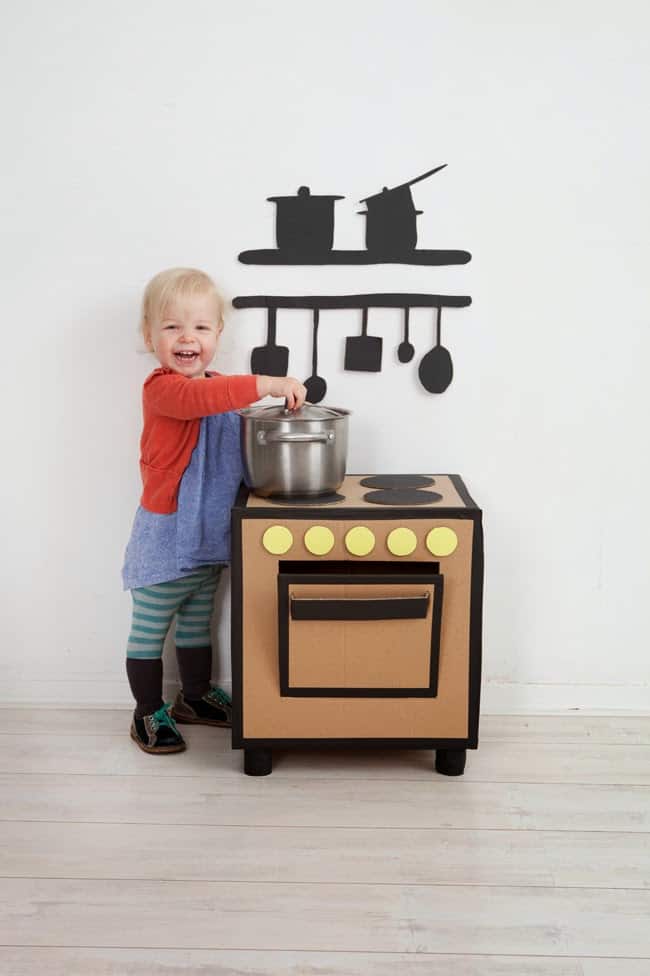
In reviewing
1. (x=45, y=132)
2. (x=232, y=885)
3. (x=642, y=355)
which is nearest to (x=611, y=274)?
(x=642, y=355)

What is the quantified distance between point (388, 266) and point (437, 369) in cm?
23

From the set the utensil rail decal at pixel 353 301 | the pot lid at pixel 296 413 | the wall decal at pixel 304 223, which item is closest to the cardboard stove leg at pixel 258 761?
the pot lid at pixel 296 413

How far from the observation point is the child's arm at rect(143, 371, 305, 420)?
176 cm

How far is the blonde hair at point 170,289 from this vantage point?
1.85 meters

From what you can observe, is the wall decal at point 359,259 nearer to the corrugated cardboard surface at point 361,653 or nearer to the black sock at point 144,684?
the corrugated cardboard surface at point 361,653

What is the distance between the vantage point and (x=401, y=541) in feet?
5.71

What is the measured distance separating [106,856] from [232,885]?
218 millimetres

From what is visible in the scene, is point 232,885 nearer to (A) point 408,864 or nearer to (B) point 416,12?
(A) point 408,864

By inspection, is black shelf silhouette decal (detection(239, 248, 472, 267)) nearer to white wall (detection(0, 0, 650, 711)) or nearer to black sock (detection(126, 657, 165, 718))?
white wall (detection(0, 0, 650, 711))

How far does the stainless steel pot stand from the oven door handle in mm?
212

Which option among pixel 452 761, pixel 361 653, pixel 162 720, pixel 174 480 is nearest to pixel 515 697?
pixel 452 761

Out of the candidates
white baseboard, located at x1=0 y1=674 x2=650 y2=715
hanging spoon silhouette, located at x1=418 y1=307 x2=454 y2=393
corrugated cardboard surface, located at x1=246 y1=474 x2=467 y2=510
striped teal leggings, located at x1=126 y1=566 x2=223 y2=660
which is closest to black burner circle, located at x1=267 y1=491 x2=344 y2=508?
corrugated cardboard surface, located at x1=246 y1=474 x2=467 y2=510

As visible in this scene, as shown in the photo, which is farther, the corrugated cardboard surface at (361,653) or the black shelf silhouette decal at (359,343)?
the black shelf silhouette decal at (359,343)

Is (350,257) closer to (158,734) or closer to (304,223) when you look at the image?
(304,223)
